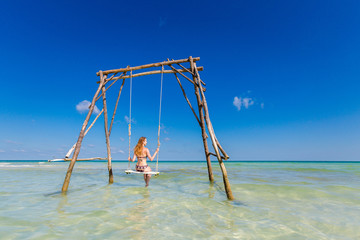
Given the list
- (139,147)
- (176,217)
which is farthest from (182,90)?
(176,217)

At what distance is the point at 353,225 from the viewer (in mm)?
3914

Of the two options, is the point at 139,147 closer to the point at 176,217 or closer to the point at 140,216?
the point at 140,216

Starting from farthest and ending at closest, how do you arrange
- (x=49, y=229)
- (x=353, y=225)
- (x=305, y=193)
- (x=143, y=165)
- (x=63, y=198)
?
1. (x=143, y=165)
2. (x=305, y=193)
3. (x=63, y=198)
4. (x=353, y=225)
5. (x=49, y=229)

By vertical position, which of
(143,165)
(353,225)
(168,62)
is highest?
(168,62)

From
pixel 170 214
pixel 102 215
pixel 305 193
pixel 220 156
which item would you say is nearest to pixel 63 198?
pixel 102 215

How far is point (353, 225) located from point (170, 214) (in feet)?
12.0

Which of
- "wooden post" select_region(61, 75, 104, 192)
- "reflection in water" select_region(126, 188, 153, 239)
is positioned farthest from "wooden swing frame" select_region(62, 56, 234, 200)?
"reflection in water" select_region(126, 188, 153, 239)

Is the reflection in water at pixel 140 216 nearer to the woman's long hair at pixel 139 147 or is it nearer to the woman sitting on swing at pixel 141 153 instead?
the woman sitting on swing at pixel 141 153

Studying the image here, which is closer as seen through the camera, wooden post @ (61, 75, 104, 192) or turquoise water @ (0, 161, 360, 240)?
turquoise water @ (0, 161, 360, 240)

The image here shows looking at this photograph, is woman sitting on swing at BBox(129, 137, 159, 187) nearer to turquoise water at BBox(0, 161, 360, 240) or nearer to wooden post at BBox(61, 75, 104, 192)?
turquoise water at BBox(0, 161, 360, 240)

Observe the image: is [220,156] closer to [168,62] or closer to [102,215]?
[102,215]

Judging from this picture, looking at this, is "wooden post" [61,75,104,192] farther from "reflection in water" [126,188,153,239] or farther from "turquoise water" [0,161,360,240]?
"reflection in water" [126,188,153,239]

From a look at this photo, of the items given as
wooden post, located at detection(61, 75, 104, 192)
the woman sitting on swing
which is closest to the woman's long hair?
the woman sitting on swing

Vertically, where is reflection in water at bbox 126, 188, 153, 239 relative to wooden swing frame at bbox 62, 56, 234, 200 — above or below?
below
